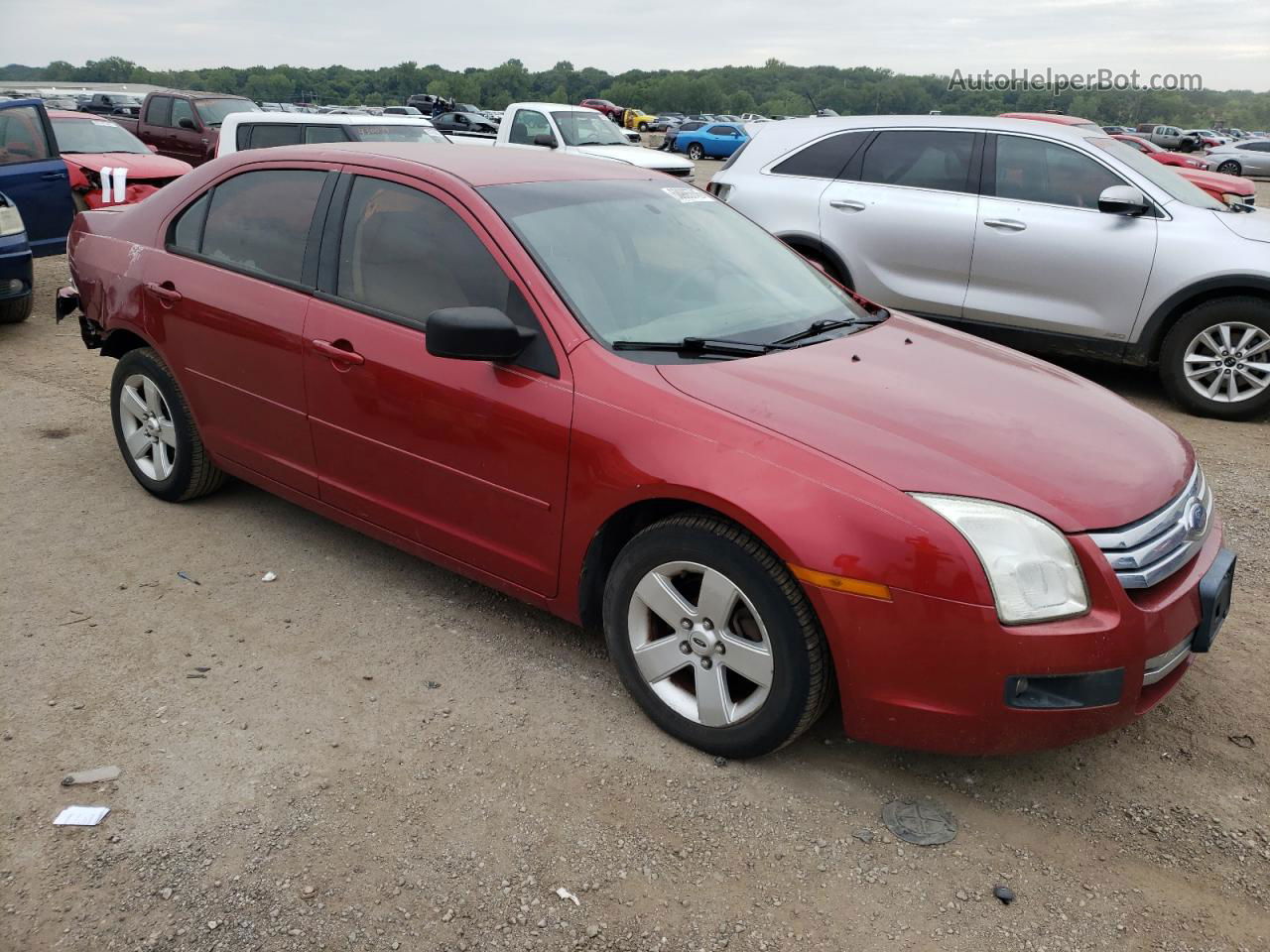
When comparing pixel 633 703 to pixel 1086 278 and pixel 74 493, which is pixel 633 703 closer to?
pixel 74 493

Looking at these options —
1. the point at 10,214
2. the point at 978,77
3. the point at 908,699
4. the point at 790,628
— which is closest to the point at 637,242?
the point at 790,628

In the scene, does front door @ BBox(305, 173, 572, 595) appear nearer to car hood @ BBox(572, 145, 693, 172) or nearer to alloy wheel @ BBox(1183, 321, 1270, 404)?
alloy wheel @ BBox(1183, 321, 1270, 404)

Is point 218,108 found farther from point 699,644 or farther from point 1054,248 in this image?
point 699,644

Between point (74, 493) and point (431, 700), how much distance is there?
2643mm

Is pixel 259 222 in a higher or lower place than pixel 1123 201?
lower

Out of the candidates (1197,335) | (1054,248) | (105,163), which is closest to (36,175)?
(105,163)

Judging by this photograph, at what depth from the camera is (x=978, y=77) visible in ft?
68.0

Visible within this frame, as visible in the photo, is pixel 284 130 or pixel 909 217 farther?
pixel 284 130

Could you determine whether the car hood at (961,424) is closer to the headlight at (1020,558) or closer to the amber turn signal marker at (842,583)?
the headlight at (1020,558)

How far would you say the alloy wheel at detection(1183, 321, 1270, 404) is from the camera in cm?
636

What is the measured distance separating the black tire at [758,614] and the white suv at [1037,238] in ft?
15.5

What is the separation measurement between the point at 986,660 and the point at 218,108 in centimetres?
1747

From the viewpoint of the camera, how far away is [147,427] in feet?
15.7

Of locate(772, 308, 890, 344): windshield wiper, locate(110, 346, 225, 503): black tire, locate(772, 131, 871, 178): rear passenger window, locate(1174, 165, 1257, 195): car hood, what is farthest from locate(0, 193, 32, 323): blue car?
locate(1174, 165, 1257, 195): car hood
